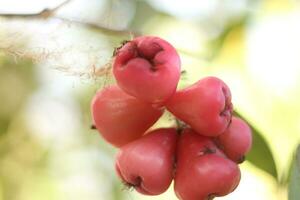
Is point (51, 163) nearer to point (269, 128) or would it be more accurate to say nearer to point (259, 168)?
point (269, 128)

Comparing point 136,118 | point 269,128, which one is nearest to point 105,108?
point 136,118

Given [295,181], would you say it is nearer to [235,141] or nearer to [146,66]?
[235,141]

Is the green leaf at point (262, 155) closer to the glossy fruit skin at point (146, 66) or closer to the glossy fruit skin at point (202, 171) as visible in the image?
the glossy fruit skin at point (202, 171)

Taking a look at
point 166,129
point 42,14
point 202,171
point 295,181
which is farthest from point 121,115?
point 42,14

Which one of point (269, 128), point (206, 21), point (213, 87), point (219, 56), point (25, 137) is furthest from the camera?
point (25, 137)

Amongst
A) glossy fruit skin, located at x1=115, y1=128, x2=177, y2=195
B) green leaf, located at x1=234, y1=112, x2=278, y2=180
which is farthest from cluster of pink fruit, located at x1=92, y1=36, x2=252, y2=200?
green leaf, located at x1=234, y1=112, x2=278, y2=180

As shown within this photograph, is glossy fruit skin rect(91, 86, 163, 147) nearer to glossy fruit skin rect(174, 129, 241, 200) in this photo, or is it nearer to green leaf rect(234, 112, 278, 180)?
glossy fruit skin rect(174, 129, 241, 200)

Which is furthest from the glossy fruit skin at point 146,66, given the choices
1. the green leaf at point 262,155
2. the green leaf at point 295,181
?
the green leaf at point 262,155

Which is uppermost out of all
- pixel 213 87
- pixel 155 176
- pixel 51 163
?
pixel 213 87
